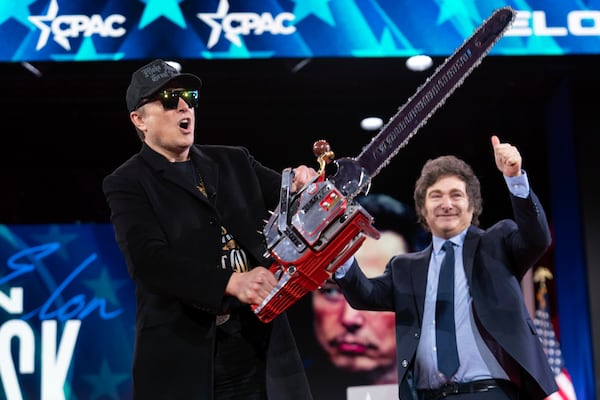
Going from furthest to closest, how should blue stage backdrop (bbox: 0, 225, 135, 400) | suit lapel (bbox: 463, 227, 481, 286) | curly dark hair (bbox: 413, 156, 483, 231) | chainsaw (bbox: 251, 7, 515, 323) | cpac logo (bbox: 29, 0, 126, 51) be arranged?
blue stage backdrop (bbox: 0, 225, 135, 400) < cpac logo (bbox: 29, 0, 126, 51) < curly dark hair (bbox: 413, 156, 483, 231) < suit lapel (bbox: 463, 227, 481, 286) < chainsaw (bbox: 251, 7, 515, 323)

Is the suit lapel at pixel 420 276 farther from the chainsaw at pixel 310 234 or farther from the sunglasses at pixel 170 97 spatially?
the sunglasses at pixel 170 97

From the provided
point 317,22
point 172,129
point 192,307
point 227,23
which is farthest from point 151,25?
point 192,307

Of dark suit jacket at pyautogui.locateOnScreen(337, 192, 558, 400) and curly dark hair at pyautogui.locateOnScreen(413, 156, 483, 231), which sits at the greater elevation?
curly dark hair at pyautogui.locateOnScreen(413, 156, 483, 231)

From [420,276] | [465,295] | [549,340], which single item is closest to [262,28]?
[420,276]

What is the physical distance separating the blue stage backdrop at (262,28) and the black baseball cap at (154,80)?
9.02ft

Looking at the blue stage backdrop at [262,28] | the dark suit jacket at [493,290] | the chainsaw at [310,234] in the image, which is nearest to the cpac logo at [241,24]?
the blue stage backdrop at [262,28]

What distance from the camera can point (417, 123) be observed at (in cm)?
304

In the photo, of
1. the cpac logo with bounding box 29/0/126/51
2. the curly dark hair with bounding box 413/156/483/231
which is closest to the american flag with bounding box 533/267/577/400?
the curly dark hair with bounding box 413/156/483/231

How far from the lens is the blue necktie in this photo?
3.51 meters

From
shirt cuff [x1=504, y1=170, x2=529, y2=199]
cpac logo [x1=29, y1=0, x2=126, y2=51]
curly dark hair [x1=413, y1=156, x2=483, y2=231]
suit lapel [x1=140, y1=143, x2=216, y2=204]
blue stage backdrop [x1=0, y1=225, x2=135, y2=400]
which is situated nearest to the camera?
suit lapel [x1=140, y1=143, x2=216, y2=204]

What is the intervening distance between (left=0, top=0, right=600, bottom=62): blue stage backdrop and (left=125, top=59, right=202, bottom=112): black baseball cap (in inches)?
108

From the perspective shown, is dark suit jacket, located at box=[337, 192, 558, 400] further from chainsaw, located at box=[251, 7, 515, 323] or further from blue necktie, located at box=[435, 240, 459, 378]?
chainsaw, located at box=[251, 7, 515, 323]

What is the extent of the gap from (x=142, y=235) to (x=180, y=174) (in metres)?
0.25

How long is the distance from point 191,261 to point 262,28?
328 centimetres
